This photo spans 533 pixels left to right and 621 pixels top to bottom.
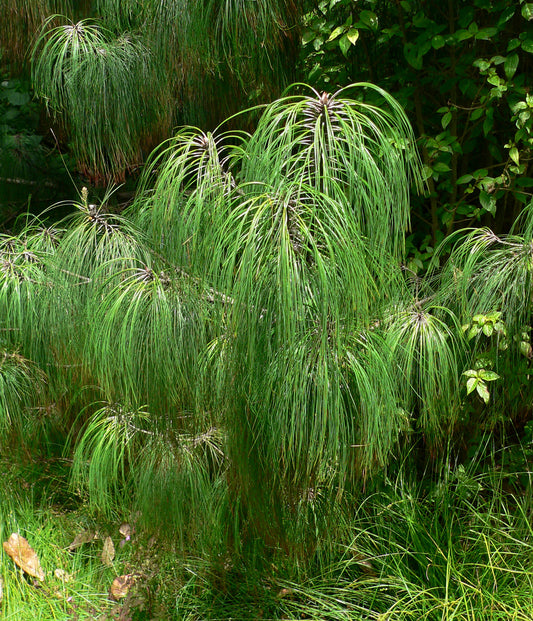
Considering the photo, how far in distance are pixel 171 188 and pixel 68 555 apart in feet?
3.54

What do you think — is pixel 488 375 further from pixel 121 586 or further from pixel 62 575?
pixel 62 575

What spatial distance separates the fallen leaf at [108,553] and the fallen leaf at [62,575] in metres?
0.08

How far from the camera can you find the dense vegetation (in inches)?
33.7

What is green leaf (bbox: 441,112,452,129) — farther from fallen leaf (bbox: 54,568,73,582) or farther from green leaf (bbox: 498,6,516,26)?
fallen leaf (bbox: 54,568,73,582)

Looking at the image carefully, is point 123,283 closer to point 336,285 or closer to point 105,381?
point 105,381

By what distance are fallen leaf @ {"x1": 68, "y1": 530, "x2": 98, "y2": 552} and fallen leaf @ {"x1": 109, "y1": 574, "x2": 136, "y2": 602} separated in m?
0.18

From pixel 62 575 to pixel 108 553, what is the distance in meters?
0.11

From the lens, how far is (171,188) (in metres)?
0.96

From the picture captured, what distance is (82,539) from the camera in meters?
1.67

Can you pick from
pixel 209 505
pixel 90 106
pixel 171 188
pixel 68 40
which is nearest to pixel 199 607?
pixel 209 505

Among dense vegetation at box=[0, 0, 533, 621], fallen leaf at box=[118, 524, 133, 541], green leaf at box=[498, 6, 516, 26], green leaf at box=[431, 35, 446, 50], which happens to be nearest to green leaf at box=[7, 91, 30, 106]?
dense vegetation at box=[0, 0, 533, 621]

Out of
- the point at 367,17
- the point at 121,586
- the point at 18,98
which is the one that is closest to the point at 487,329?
the point at 367,17

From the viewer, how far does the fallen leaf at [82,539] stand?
166 centimetres

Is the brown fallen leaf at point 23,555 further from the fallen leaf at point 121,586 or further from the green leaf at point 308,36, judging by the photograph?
the green leaf at point 308,36
